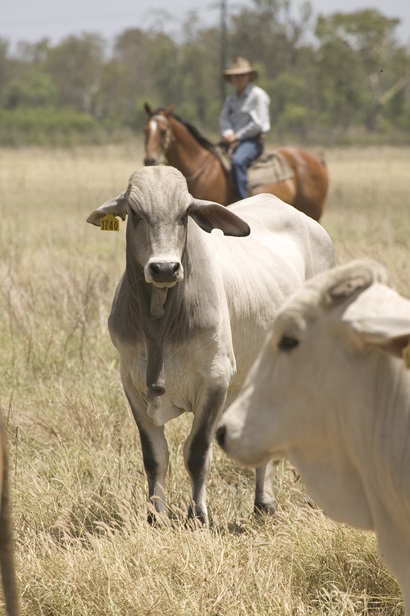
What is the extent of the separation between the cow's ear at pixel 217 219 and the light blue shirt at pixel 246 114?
718cm

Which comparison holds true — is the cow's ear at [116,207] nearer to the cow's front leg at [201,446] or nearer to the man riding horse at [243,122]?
the cow's front leg at [201,446]

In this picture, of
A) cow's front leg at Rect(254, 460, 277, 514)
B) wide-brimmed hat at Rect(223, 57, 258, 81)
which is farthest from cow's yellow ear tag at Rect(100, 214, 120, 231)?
wide-brimmed hat at Rect(223, 57, 258, 81)

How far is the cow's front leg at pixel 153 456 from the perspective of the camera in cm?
454

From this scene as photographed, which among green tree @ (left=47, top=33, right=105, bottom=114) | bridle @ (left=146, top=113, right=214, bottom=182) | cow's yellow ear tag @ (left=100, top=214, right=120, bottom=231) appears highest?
cow's yellow ear tag @ (left=100, top=214, right=120, bottom=231)

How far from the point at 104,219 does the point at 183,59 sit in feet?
221

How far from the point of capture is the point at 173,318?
443 centimetres

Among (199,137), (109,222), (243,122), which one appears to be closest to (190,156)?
(199,137)

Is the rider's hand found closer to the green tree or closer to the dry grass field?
the dry grass field

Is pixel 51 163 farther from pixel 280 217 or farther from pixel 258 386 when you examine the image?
pixel 258 386

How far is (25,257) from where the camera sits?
33.3 feet

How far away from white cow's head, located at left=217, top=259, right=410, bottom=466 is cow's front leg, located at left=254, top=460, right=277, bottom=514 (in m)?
2.11

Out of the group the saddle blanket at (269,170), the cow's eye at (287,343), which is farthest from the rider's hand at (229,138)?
the cow's eye at (287,343)

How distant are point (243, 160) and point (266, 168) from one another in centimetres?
52

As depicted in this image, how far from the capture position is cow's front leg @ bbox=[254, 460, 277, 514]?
482 centimetres
